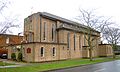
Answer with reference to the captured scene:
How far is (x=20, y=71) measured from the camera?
20.0m

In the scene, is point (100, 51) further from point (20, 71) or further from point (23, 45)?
point (20, 71)

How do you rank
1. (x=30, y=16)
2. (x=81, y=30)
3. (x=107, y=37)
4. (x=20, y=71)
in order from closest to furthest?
(x=20, y=71)
(x=30, y=16)
(x=81, y=30)
(x=107, y=37)

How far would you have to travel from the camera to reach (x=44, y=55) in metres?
38.5

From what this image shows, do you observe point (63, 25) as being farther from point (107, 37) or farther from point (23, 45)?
point (107, 37)

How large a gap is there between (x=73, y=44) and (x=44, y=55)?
1539 centimetres

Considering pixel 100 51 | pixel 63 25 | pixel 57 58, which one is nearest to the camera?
pixel 57 58

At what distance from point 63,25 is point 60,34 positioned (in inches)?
95.3

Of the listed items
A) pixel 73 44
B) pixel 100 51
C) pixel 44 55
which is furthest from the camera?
pixel 100 51

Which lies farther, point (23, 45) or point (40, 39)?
point (40, 39)

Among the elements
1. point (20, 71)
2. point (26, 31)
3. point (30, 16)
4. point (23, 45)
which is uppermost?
point (30, 16)

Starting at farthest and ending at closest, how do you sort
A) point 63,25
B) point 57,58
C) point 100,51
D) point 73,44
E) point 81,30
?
point 100,51 < point 81,30 < point 73,44 < point 63,25 < point 57,58

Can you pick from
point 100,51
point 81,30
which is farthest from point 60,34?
point 100,51

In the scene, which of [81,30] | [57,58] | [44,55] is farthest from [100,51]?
[44,55]

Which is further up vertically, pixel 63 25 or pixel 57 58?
pixel 63 25
